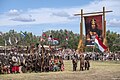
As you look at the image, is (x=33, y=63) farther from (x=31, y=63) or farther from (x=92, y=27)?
(x=92, y=27)

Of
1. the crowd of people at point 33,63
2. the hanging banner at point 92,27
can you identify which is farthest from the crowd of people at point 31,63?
the hanging banner at point 92,27

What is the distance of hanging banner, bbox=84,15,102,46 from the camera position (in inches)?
1789

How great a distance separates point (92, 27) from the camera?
46.0 meters

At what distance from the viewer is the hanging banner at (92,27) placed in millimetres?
45438

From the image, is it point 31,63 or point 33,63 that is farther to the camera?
point 33,63

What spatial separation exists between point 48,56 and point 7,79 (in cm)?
816

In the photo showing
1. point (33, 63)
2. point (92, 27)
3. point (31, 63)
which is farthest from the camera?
point (92, 27)

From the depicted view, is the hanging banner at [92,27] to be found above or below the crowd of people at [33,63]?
above

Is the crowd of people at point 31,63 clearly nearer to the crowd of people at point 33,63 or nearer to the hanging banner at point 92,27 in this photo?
the crowd of people at point 33,63

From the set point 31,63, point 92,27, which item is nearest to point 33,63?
point 31,63

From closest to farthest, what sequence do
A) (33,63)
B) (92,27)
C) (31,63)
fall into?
(31,63), (33,63), (92,27)

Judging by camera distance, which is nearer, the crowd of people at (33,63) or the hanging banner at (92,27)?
the crowd of people at (33,63)

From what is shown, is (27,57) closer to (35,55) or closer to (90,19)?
(35,55)

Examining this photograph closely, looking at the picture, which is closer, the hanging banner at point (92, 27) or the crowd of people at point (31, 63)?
the crowd of people at point (31, 63)
